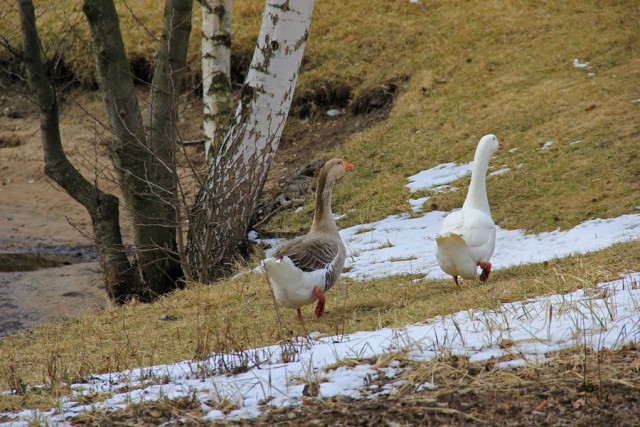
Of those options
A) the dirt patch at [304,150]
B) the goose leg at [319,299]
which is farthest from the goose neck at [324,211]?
the dirt patch at [304,150]

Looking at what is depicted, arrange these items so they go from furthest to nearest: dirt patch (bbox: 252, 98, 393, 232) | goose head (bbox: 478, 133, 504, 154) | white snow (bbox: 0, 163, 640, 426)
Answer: dirt patch (bbox: 252, 98, 393, 232) < goose head (bbox: 478, 133, 504, 154) < white snow (bbox: 0, 163, 640, 426)

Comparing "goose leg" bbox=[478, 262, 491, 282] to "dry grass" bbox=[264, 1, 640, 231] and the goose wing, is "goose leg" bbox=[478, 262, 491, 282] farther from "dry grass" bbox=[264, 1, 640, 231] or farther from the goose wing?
"dry grass" bbox=[264, 1, 640, 231]

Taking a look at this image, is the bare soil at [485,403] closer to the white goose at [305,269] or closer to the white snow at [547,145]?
the white goose at [305,269]

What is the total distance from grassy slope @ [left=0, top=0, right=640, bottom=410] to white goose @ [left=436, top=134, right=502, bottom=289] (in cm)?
25

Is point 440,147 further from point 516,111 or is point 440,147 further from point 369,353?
point 369,353

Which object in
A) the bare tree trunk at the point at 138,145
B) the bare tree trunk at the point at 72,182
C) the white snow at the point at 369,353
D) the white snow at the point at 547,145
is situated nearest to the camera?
the white snow at the point at 369,353

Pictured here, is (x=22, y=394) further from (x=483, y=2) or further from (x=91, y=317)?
(x=483, y=2)

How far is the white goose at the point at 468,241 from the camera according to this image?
7262 mm

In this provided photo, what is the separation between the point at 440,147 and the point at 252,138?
3965 mm

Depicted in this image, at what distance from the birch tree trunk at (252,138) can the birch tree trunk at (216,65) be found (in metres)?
1.53

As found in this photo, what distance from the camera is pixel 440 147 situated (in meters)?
13.4

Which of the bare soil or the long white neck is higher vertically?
the long white neck

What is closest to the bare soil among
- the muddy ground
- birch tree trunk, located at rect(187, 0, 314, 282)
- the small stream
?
birch tree trunk, located at rect(187, 0, 314, 282)

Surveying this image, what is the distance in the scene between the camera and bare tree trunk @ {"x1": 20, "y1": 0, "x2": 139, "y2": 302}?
35.6ft
